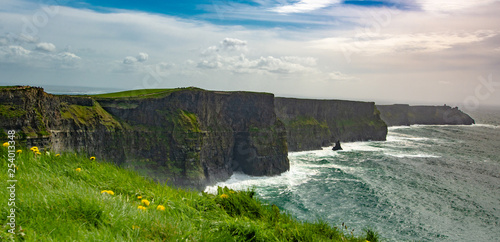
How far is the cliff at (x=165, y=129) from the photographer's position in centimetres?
3380

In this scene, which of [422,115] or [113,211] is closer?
[113,211]

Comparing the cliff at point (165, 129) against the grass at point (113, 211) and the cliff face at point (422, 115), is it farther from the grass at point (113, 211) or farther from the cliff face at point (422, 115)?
the cliff face at point (422, 115)

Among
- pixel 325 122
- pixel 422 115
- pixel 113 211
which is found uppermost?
pixel 422 115

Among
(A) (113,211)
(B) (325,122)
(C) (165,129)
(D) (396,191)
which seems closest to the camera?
(A) (113,211)

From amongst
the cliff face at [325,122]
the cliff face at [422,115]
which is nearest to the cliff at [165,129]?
the cliff face at [325,122]

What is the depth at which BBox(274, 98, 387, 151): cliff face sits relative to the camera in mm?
92812

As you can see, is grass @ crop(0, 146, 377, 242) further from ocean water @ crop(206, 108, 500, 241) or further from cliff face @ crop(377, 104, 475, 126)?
cliff face @ crop(377, 104, 475, 126)

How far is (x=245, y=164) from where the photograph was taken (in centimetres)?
6269

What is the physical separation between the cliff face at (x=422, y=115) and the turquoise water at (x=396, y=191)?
83.8m

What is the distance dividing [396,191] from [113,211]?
54.2 meters

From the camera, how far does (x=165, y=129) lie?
168 feet

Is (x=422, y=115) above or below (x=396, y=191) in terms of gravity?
above

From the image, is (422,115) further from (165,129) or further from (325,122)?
(165,129)

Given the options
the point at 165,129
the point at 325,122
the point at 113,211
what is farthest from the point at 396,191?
the point at 325,122
